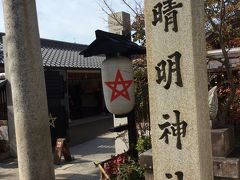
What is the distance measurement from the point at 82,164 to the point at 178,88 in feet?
23.5

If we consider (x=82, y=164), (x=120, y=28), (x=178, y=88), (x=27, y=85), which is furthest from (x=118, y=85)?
(x=82, y=164)

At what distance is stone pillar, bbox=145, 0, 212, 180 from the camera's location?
413cm

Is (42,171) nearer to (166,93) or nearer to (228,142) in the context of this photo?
(166,93)

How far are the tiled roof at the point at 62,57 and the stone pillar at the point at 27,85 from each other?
33.3 feet

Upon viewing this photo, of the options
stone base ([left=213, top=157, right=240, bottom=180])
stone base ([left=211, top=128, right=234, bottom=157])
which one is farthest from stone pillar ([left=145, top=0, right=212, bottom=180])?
stone base ([left=211, top=128, right=234, bottom=157])

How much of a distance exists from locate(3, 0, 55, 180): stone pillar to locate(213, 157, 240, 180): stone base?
7.89 ft

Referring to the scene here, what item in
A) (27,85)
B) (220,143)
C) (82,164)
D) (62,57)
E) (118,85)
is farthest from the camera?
(62,57)

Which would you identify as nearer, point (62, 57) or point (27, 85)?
point (27, 85)

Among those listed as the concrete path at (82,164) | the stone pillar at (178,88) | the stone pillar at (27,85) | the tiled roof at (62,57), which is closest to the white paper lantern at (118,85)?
the stone pillar at (27,85)

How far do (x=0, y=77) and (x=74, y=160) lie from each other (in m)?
4.24

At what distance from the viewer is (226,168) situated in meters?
5.35

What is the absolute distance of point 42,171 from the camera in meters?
5.28

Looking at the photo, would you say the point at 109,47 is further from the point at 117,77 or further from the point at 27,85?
the point at 27,85

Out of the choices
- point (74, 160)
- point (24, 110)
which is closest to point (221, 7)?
point (24, 110)
